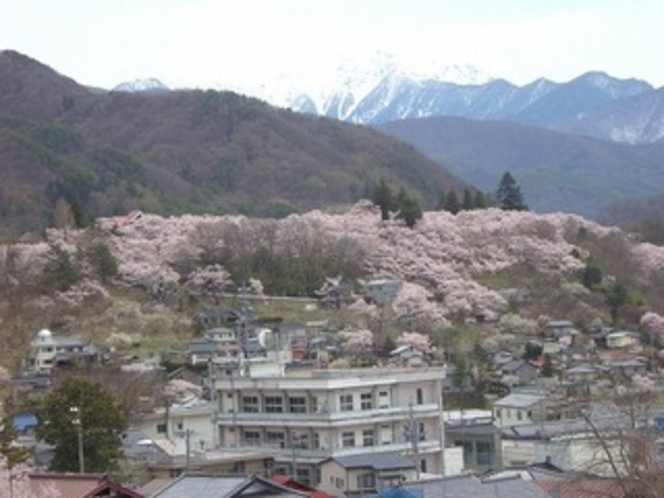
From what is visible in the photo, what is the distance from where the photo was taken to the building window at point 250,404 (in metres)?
23.0

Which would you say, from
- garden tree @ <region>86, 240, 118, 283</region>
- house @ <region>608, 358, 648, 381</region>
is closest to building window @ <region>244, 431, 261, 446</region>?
house @ <region>608, 358, 648, 381</region>

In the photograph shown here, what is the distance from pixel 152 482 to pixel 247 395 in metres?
4.16

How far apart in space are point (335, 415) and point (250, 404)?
1.96 meters

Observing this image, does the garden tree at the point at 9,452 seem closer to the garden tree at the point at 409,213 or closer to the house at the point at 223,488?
the house at the point at 223,488

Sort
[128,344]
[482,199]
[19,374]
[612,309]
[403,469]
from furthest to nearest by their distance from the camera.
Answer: [482,199], [612,309], [128,344], [19,374], [403,469]

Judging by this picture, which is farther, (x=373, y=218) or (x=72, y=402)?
(x=373, y=218)

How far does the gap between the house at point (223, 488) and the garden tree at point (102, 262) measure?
28103mm

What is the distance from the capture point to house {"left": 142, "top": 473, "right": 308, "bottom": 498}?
14067 mm

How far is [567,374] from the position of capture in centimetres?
3534

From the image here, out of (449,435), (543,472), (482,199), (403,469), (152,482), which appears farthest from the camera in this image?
(482,199)

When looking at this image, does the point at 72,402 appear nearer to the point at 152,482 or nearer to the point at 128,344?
the point at 152,482

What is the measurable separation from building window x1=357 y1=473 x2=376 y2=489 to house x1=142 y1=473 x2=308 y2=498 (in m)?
5.45

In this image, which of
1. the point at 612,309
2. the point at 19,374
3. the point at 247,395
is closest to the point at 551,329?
the point at 612,309

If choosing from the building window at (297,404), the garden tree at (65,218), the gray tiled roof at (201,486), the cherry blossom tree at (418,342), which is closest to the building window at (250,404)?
the building window at (297,404)
